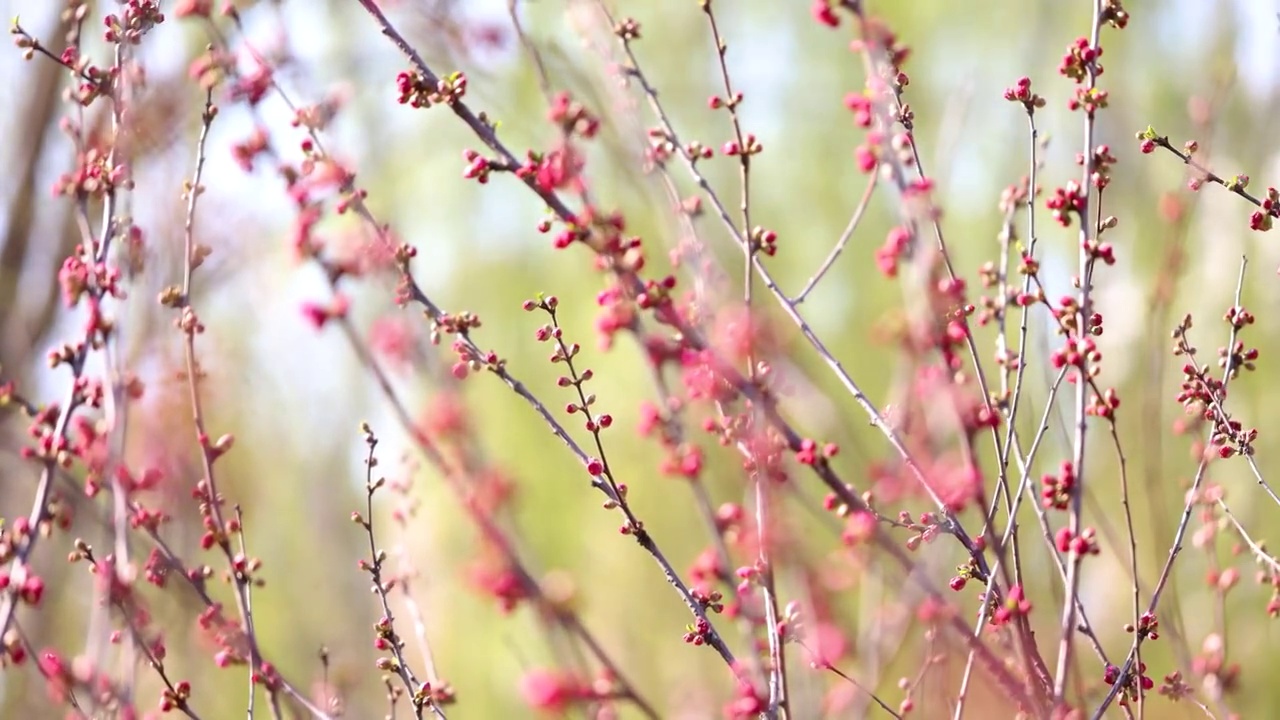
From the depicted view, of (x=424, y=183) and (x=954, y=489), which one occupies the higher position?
(x=424, y=183)

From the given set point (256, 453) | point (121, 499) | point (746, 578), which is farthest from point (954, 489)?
point (256, 453)

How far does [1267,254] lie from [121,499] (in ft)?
22.5

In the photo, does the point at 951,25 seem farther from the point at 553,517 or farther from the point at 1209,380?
the point at 1209,380

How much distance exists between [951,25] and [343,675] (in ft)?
22.8

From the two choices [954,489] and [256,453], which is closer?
[954,489]

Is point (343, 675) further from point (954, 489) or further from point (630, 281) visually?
point (954, 489)

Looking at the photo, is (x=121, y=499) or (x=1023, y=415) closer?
(x=121, y=499)

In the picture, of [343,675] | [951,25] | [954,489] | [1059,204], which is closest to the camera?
[1059,204]

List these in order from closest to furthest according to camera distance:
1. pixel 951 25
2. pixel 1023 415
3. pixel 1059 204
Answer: pixel 1059 204 → pixel 1023 415 → pixel 951 25

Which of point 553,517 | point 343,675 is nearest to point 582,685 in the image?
point 343,675

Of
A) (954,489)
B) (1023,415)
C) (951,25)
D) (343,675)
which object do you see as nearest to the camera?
(954,489)

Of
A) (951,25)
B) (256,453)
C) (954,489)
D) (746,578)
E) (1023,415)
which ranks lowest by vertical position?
(746,578)

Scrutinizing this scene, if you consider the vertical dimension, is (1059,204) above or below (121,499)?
above

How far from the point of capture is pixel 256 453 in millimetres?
8680
